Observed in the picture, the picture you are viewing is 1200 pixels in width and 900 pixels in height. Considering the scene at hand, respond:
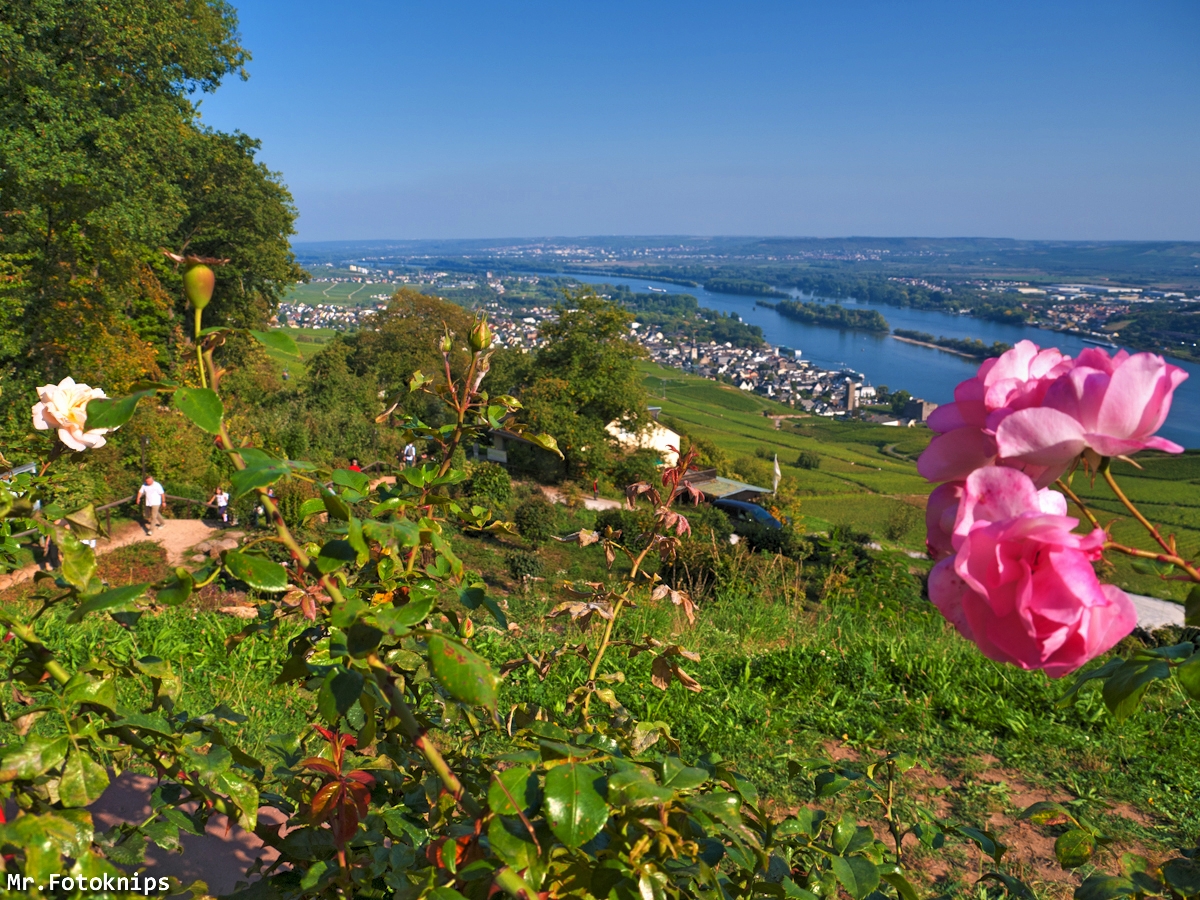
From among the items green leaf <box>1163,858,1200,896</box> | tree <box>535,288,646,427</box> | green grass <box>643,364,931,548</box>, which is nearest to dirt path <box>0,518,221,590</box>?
green leaf <box>1163,858,1200,896</box>

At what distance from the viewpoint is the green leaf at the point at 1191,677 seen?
606 millimetres

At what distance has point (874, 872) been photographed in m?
0.94

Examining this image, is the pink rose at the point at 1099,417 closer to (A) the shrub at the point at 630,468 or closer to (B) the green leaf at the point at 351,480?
(B) the green leaf at the point at 351,480

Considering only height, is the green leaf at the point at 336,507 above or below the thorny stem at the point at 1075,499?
below

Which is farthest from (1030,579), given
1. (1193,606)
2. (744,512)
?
(744,512)

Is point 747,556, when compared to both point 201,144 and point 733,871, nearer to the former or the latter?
point 733,871

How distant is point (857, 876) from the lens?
0.94 metres

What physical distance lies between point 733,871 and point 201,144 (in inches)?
664

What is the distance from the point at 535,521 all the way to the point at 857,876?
13124 millimetres

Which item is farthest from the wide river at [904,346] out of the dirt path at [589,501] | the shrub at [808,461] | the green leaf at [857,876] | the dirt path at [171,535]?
the green leaf at [857,876]

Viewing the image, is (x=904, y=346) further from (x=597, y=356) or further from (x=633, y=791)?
(x=633, y=791)

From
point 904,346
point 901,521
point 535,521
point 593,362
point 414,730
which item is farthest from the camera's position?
point 904,346

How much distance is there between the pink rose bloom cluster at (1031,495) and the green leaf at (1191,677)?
0.55 feet

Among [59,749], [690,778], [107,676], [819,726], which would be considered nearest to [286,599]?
[107,676]
